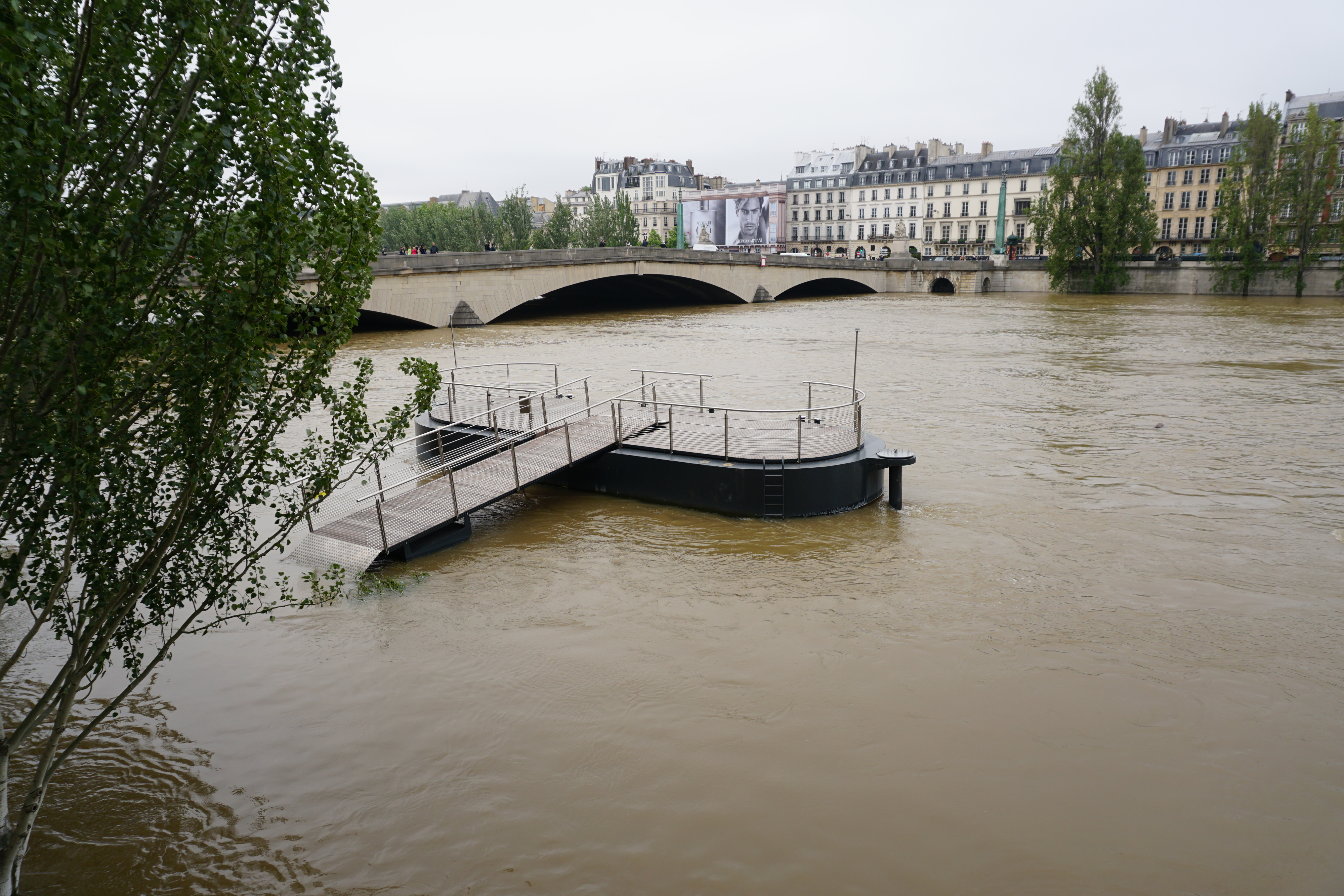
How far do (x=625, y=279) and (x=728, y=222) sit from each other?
258 feet

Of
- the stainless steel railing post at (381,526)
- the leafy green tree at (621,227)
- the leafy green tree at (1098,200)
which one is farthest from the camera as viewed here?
the leafy green tree at (621,227)

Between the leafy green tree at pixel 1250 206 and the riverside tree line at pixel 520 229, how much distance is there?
43.0 m

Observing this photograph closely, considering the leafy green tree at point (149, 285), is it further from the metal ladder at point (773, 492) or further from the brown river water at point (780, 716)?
the metal ladder at point (773, 492)

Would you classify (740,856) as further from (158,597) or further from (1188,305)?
(1188,305)

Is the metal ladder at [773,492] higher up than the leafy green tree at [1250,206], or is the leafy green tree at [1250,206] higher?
the leafy green tree at [1250,206]

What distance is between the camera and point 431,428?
15.8 meters

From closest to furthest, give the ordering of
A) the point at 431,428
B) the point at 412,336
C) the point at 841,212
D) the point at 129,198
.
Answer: the point at 129,198 → the point at 431,428 → the point at 412,336 → the point at 841,212

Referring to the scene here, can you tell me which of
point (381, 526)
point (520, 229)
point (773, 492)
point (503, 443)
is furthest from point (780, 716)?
point (520, 229)

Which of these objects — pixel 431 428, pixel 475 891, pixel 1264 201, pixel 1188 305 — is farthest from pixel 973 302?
pixel 475 891

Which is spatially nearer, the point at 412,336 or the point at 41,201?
the point at 41,201

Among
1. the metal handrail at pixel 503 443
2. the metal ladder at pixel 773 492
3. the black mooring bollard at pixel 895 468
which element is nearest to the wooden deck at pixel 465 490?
the metal handrail at pixel 503 443

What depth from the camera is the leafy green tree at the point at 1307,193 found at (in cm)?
5322

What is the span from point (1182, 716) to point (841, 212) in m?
116

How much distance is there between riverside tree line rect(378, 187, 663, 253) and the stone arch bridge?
18.8 metres
